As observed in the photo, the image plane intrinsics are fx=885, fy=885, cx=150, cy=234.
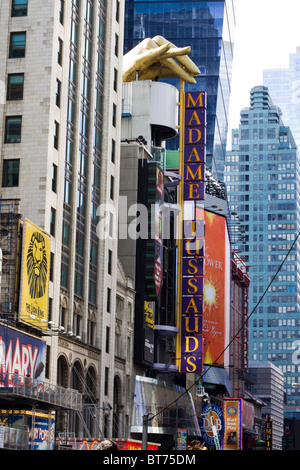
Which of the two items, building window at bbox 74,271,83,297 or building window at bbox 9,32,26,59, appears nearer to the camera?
building window at bbox 9,32,26,59

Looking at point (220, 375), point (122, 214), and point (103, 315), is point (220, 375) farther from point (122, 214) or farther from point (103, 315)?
point (103, 315)

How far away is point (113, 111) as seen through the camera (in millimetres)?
81938

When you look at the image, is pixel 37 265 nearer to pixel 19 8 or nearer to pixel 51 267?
pixel 51 267

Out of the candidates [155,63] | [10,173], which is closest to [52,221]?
[10,173]

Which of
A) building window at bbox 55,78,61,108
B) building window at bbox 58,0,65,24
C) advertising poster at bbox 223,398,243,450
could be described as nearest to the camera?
building window at bbox 55,78,61,108

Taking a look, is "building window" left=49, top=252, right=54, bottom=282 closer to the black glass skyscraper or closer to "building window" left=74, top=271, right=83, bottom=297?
"building window" left=74, top=271, right=83, bottom=297

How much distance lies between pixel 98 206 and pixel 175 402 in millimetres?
27241

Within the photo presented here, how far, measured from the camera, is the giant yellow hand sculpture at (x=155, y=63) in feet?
334

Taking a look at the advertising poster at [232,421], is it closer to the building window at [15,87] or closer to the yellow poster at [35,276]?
the yellow poster at [35,276]

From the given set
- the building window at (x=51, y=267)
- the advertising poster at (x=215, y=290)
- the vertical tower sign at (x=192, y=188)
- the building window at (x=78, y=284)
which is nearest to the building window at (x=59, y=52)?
the building window at (x=51, y=267)

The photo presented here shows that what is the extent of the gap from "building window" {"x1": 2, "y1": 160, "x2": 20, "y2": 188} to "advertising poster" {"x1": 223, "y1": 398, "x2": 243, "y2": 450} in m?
61.1

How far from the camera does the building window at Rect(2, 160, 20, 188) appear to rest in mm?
63156

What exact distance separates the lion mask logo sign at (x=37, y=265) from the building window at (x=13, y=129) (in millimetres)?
9228

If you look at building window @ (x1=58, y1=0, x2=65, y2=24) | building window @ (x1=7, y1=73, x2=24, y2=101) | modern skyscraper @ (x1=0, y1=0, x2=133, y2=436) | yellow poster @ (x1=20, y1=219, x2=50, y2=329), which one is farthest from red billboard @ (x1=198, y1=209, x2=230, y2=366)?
yellow poster @ (x1=20, y1=219, x2=50, y2=329)
